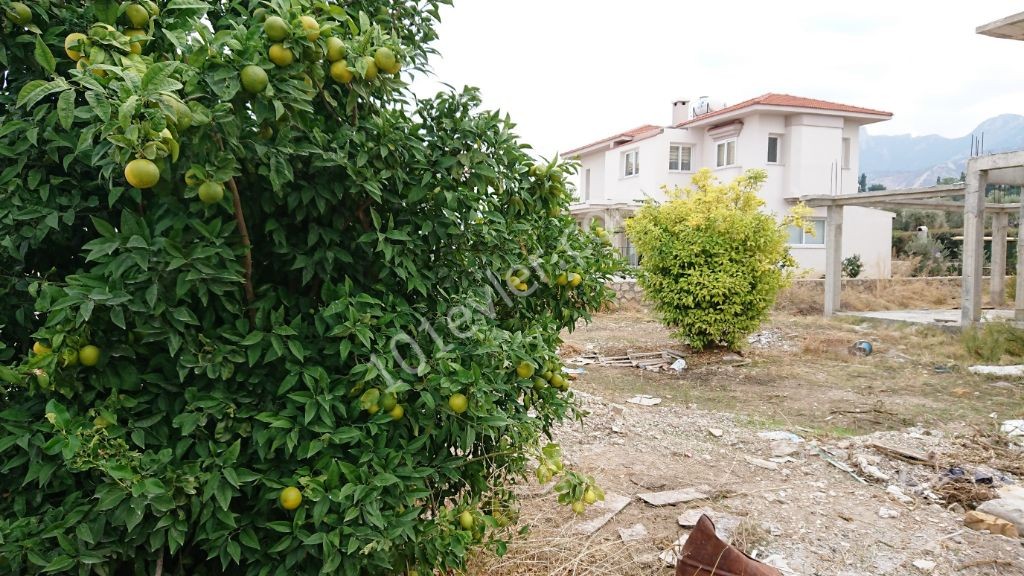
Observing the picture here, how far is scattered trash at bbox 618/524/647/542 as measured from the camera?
145 inches

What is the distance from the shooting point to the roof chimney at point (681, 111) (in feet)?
83.7

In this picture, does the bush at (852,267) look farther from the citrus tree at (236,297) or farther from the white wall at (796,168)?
the citrus tree at (236,297)

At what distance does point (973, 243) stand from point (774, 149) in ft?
37.2

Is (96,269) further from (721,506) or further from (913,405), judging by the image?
(913,405)

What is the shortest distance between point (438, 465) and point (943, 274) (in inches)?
976

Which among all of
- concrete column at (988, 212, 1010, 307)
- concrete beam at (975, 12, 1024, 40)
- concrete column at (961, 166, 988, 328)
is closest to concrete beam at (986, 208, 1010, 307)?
concrete column at (988, 212, 1010, 307)

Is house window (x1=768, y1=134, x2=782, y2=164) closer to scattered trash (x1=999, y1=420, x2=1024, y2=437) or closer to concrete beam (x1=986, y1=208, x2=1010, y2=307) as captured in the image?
concrete beam (x1=986, y1=208, x2=1010, y2=307)

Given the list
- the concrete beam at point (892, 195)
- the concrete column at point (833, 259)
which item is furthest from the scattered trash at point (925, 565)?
the concrete column at point (833, 259)

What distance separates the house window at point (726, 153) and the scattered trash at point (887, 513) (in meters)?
19.3

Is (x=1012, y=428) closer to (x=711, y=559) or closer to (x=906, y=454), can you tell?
(x=906, y=454)

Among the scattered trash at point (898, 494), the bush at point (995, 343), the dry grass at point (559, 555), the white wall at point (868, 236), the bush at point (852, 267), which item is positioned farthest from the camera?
the white wall at point (868, 236)

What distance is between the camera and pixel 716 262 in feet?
31.6

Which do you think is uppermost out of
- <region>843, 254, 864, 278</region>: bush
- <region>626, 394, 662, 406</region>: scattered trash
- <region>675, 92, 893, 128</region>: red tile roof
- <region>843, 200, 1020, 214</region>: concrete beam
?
<region>675, 92, 893, 128</region>: red tile roof

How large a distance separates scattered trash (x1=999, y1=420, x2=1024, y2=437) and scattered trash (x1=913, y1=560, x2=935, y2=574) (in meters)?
3.25
